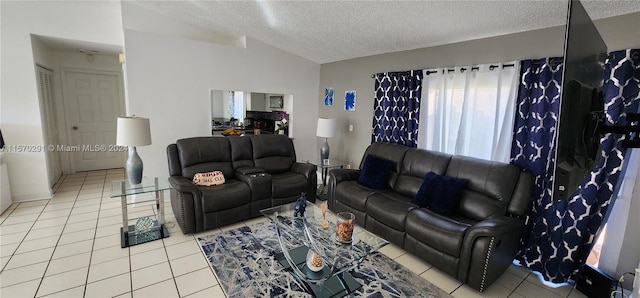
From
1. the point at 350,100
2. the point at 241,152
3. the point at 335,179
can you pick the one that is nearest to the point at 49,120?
the point at 241,152

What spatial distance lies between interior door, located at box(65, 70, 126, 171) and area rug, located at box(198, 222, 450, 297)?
4.00 m

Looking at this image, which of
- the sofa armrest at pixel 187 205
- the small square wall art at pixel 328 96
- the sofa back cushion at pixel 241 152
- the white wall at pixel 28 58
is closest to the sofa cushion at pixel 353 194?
the sofa back cushion at pixel 241 152

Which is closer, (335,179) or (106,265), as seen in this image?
(106,265)

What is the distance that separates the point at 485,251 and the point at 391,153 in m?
1.72

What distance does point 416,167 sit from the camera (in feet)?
10.9

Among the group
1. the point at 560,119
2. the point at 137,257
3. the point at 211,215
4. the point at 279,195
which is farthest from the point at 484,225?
the point at 137,257

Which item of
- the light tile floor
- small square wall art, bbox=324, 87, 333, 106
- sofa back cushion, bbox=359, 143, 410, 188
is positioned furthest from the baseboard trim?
sofa back cushion, bbox=359, 143, 410, 188

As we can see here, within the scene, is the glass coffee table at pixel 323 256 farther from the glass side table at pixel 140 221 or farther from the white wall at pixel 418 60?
the white wall at pixel 418 60

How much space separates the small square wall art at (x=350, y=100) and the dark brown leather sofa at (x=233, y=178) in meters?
1.20

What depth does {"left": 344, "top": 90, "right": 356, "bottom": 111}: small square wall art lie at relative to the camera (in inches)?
179

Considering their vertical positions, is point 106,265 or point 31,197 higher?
point 31,197

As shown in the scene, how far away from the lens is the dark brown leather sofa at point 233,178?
9.84 ft


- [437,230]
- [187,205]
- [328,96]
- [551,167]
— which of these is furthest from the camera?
[328,96]

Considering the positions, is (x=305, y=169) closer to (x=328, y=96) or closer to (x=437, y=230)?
(x=328, y=96)
